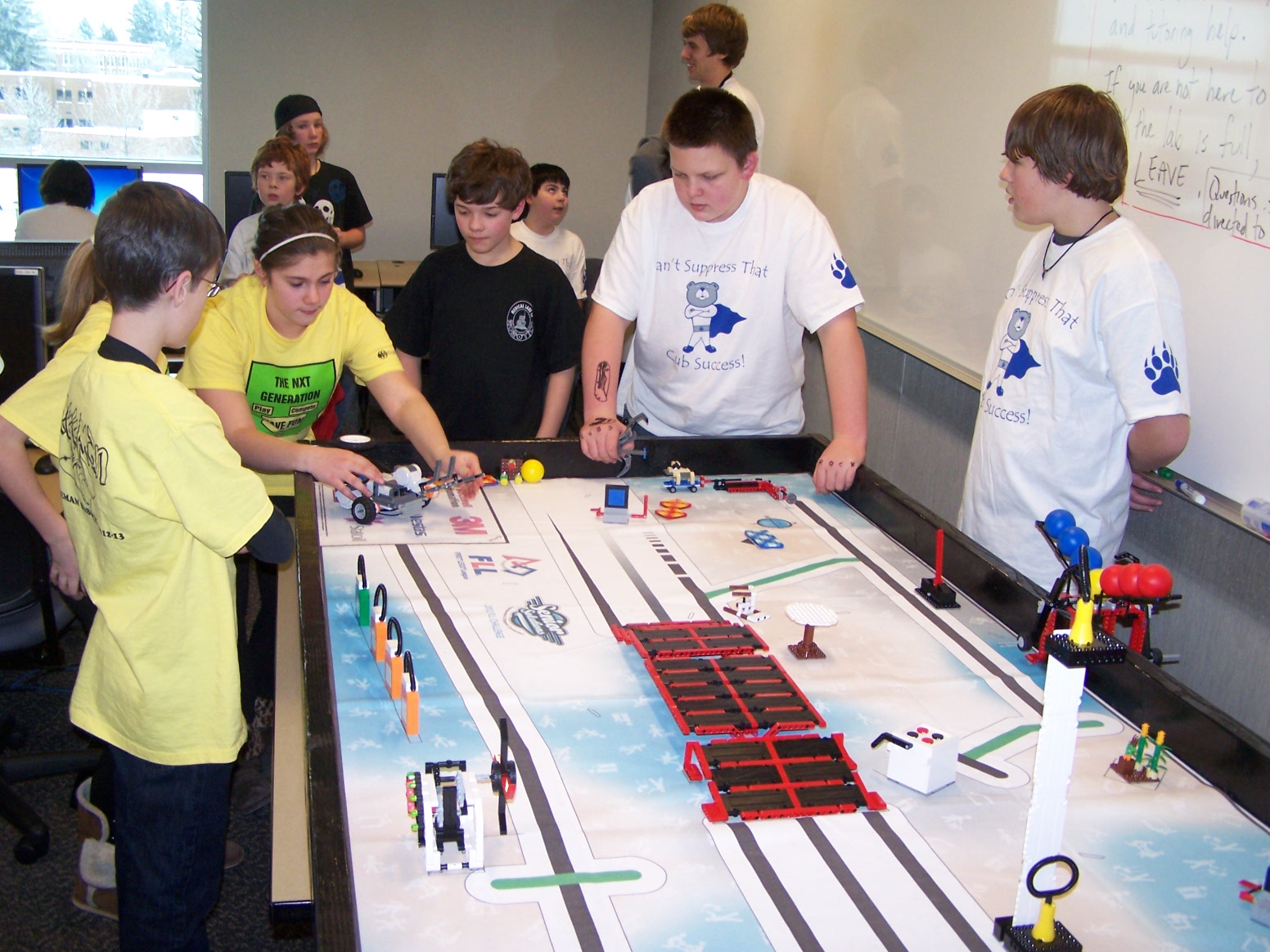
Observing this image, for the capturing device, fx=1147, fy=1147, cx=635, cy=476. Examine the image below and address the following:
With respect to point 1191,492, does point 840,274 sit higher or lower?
higher

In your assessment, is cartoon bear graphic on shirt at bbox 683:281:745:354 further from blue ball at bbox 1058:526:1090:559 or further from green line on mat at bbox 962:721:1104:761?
green line on mat at bbox 962:721:1104:761

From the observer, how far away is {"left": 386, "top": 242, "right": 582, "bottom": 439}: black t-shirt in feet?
9.29

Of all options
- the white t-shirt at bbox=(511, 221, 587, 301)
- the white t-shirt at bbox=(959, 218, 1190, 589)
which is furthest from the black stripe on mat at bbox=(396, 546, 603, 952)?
the white t-shirt at bbox=(511, 221, 587, 301)

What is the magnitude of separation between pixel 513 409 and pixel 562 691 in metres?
1.43

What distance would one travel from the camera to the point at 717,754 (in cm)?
141

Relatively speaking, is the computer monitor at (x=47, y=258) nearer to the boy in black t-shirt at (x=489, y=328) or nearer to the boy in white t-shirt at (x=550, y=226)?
the boy in black t-shirt at (x=489, y=328)

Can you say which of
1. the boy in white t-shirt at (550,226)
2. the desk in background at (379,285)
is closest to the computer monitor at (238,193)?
the desk in background at (379,285)

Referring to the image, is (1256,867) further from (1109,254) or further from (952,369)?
(952,369)

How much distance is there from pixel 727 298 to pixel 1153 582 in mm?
1219

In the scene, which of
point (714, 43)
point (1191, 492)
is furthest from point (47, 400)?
point (714, 43)

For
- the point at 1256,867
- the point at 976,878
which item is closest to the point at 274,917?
the point at 976,878

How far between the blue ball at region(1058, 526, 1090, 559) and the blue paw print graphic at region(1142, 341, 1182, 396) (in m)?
0.37

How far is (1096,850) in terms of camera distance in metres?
1.29

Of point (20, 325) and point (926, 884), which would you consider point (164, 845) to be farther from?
point (20, 325)
